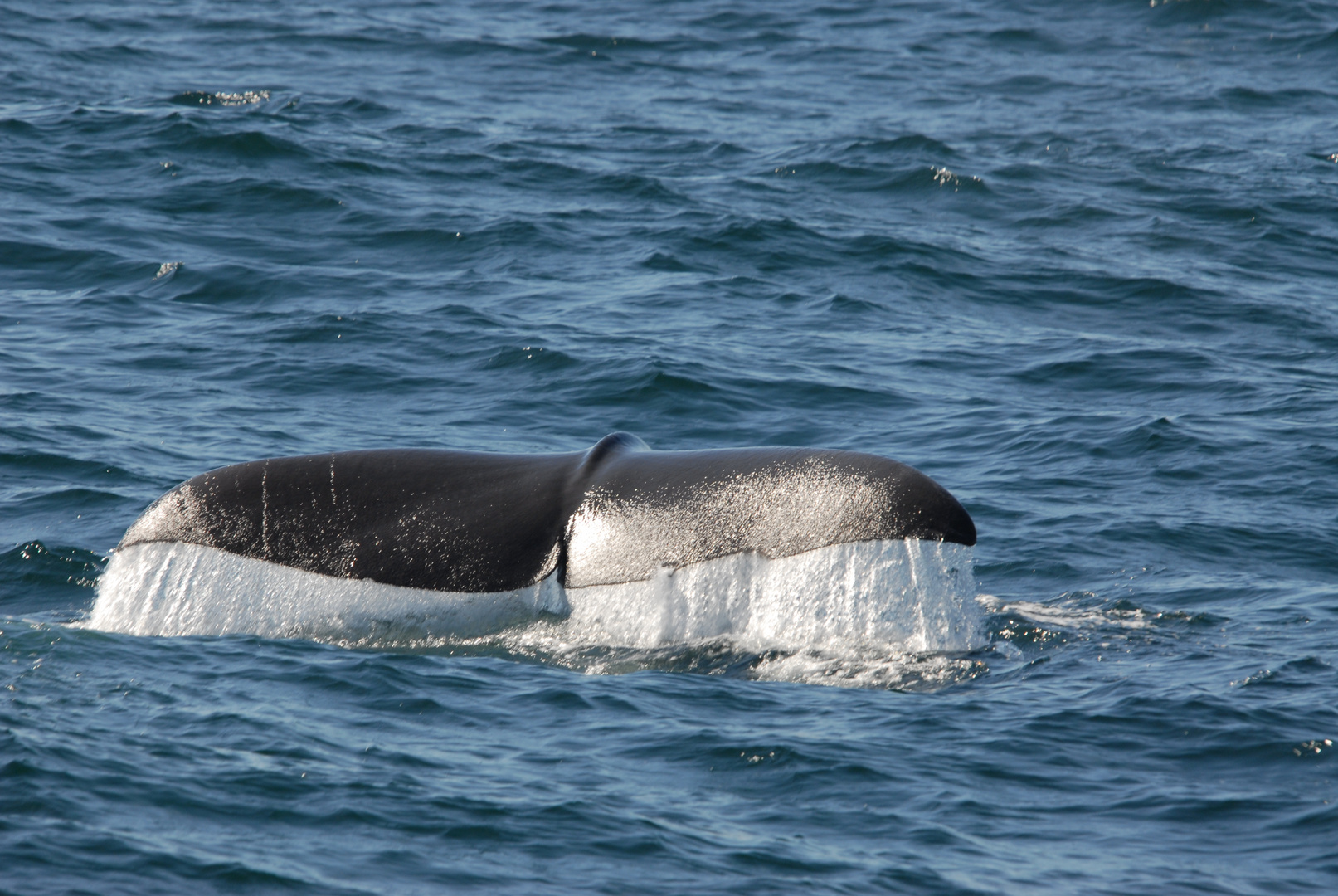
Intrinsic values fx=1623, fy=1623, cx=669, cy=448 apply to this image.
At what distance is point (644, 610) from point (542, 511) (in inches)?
29.7

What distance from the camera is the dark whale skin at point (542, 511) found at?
26.3 feet

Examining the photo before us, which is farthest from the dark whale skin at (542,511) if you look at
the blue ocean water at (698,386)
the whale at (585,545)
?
the blue ocean water at (698,386)

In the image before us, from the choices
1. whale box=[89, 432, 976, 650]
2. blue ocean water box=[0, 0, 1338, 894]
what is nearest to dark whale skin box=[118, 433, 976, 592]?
whale box=[89, 432, 976, 650]

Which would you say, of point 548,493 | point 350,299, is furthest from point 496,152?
point 548,493

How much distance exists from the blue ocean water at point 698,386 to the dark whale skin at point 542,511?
0.70 metres

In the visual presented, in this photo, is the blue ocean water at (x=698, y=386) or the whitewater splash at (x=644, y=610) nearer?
the blue ocean water at (x=698, y=386)

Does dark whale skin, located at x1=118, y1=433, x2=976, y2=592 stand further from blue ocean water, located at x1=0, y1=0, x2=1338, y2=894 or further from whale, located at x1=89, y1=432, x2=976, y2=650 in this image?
blue ocean water, located at x1=0, y1=0, x2=1338, y2=894

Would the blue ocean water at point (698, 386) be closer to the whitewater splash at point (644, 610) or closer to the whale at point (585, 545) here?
the whitewater splash at point (644, 610)

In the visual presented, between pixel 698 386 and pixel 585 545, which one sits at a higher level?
pixel 585 545

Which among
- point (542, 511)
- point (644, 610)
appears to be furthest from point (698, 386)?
point (542, 511)

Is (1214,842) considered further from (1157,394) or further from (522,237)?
(522,237)

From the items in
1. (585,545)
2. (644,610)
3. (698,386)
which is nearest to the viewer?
(585,545)

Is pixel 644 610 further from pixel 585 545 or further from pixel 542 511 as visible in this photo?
pixel 542 511

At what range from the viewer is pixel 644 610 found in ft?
27.9
